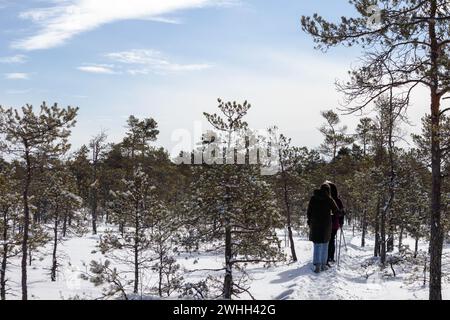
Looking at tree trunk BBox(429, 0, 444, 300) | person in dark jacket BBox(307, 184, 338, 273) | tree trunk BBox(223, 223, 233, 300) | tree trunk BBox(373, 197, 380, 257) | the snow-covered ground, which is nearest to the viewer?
tree trunk BBox(429, 0, 444, 300)

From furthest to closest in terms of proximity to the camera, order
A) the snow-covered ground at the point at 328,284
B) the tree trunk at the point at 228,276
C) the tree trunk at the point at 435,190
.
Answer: the tree trunk at the point at 228,276 < the snow-covered ground at the point at 328,284 < the tree trunk at the point at 435,190

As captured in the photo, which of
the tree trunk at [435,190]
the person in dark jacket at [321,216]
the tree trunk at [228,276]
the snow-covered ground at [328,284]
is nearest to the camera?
the tree trunk at [435,190]

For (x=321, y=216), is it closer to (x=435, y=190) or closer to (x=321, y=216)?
(x=321, y=216)

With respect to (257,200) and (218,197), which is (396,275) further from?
(218,197)

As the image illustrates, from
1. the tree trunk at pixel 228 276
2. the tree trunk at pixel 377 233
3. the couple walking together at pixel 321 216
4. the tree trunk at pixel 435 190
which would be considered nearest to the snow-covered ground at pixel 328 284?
the tree trunk at pixel 228 276

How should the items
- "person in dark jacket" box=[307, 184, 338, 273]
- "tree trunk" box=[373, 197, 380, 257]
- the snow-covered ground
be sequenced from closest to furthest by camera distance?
the snow-covered ground → "person in dark jacket" box=[307, 184, 338, 273] → "tree trunk" box=[373, 197, 380, 257]

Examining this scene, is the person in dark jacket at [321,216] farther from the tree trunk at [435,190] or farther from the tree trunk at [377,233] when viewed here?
the tree trunk at [377,233]

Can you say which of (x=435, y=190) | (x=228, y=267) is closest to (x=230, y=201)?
(x=228, y=267)

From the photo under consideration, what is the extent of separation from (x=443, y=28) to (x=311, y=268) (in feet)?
24.2

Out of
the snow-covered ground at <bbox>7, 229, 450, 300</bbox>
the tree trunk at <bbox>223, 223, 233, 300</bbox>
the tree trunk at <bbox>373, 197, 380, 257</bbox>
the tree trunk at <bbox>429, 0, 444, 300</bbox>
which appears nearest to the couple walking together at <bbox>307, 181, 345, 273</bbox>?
the snow-covered ground at <bbox>7, 229, 450, 300</bbox>

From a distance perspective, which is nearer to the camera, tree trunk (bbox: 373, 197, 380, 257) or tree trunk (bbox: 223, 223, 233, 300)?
tree trunk (bbox: 223, 223, 233, 300)

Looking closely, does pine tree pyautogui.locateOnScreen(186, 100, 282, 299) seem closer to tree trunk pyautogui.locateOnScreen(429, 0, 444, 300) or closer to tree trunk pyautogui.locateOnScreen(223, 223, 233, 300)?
tree trunk pyautogui.locateOnScreen(223, 223, 233, 300)

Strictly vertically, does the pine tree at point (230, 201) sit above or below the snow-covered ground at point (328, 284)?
above

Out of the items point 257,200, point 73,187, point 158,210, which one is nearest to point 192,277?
point 158,210
